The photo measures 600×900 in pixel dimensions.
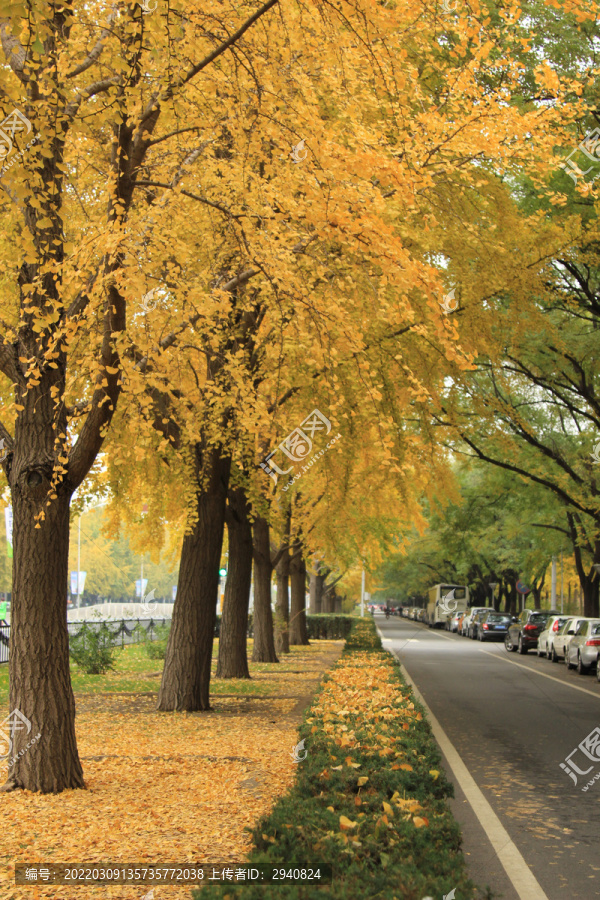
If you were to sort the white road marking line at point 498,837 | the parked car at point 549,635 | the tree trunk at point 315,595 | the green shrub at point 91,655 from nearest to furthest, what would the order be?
the white road marking line at point 498,837 → the green shrub at point 91,655 → the parked car at point 549,635 → the tree trunk at point 315,595

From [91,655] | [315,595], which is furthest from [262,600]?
[315,595]

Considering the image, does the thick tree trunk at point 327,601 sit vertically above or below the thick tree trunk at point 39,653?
below

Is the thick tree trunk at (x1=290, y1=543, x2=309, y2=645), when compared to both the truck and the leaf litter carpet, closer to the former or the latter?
the leaf litter carpet

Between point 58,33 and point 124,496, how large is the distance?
833cm

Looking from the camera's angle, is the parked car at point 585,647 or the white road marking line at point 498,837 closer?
the white road marking line at point 498,837

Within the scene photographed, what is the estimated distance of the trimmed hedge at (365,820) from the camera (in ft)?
11.1

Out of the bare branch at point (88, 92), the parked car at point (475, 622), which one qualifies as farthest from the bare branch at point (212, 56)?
the parked car at point (475, 622)

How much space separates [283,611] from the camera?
99.2 ft

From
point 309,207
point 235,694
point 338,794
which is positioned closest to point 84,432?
point 309,207

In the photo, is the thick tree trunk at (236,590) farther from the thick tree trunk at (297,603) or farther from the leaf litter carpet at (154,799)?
the thick tree trunk at (297,603)

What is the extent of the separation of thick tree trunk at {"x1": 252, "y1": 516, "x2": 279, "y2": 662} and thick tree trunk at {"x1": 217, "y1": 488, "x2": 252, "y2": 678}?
4897mm

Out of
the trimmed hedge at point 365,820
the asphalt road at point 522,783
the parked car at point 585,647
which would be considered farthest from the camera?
the parked car at point 585,647

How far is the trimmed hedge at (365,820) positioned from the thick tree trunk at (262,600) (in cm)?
1609

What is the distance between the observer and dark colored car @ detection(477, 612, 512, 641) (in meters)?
45.1
